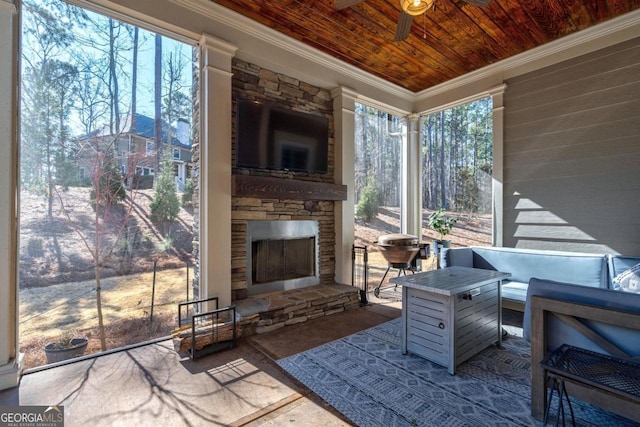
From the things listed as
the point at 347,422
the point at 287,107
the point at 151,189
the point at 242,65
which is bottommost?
the point at 347,422

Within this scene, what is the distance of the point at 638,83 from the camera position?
10.00ft

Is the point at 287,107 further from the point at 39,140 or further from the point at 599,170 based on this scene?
the point at 599,170

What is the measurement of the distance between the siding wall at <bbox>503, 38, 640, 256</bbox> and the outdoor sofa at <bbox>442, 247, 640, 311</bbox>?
1.25 feet

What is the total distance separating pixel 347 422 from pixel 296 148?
2911mm

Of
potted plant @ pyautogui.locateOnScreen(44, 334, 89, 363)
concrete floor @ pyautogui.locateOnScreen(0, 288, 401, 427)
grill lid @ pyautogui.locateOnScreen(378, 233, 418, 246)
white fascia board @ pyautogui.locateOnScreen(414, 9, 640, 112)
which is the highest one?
white fascia board @ pyautogui.locateOnScreen(414, 9, 640, 112)

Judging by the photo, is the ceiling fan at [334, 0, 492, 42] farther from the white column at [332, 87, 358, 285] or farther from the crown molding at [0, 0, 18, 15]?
the crown molding at [0, 0, 18, 15]

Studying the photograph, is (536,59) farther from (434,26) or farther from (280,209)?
(280,209)

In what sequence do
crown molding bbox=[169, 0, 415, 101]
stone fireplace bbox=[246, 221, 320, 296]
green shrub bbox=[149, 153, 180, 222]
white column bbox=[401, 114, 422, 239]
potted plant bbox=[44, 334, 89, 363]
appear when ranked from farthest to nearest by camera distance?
white column bbox=[401, 114, 422, 239] → stone fireplace bbox=[246, 221, 320, 296] → crown molding bbox=[169, 0, 415, 101] → green shrub bbox=[149, 153, 180, 222] → potted plant bbox=[44, 334, 89, 363]

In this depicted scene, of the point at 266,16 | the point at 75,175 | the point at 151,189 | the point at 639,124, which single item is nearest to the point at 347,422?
the point at 151,189

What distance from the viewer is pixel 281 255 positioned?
12.0 feet

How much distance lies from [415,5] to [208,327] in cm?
307

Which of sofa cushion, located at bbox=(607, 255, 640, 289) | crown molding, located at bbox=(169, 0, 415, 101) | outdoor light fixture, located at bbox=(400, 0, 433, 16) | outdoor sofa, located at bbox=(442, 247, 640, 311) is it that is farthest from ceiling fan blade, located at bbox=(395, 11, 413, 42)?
sofa cushion, located at bbox=(607, 255, 640, 289)

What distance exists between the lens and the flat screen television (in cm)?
327

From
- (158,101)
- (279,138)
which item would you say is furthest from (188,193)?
(279,138)
